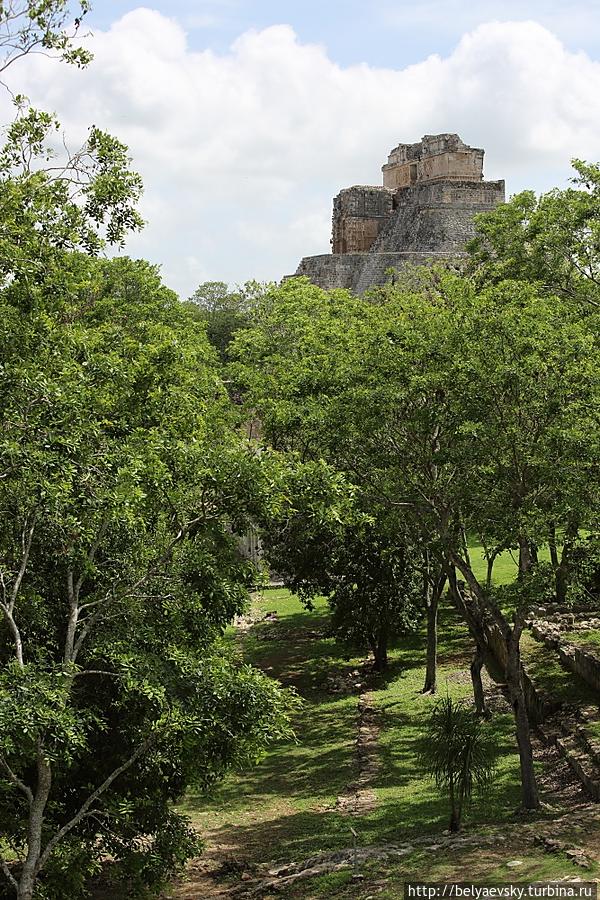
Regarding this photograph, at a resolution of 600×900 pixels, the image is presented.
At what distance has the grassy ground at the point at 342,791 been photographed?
11055mm

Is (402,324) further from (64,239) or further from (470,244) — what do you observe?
(470,244)

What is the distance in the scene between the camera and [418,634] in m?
26.9

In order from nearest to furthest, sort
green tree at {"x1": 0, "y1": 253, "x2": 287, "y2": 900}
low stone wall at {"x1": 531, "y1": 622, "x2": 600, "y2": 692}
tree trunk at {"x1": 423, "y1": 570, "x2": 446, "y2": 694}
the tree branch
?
1. green tree at {"x1": 0, "y1": 253, "x2": 287, "y2": 900}
2. the tree branch
3. low stone wall at {"x1": 531, "y1": 622, "x2": 600, "y2": 692}
4. tree trunk at {"x1": 423, "y1": 570, "x2": 446, "y2": 694}

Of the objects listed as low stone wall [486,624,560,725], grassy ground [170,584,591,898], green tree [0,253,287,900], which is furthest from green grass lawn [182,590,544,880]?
green tree [0,253,287,900]

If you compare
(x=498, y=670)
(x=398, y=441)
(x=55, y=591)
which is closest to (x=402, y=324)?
(x=398, y=441)

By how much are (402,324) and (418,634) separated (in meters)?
14.4

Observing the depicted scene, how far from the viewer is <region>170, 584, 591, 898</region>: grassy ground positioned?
1105cm

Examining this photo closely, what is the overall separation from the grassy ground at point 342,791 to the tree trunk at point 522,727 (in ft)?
1.06

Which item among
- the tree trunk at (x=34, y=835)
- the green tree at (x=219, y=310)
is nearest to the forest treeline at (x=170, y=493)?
the tree trunk at (x=34, y=835)

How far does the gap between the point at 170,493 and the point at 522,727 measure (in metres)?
6.31

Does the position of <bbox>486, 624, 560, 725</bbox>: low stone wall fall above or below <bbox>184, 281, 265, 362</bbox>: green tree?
below

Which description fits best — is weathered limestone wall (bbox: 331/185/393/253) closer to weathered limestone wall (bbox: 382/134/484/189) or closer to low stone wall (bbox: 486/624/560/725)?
weathered limestone wall (bbox: 382/134/484/189)

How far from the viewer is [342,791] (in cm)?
1589

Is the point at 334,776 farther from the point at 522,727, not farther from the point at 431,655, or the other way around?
the point at 431,655
